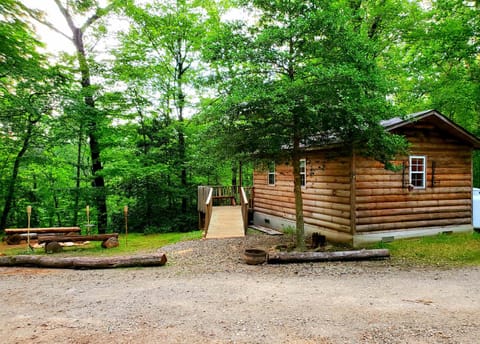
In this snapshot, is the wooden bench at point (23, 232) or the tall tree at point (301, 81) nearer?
the tall tree at point (301, 81)

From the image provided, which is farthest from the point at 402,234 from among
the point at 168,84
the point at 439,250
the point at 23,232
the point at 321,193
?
the point at 168,84

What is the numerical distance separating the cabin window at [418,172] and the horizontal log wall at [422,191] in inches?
6.3

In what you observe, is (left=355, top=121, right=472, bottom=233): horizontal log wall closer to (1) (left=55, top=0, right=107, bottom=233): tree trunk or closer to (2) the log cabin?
(2) the log cabin

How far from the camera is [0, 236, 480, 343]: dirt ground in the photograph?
351cm

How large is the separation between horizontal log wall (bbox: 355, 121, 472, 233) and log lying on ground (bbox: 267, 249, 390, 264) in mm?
1490

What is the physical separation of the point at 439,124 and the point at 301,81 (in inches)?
234

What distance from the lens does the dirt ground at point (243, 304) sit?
11.5 ft

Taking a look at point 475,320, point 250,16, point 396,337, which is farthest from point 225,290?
point 250,16

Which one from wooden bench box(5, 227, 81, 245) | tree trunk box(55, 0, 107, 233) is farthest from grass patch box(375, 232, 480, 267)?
tree trunk box(55, 0, 107, 233)

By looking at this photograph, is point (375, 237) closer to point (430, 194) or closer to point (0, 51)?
point (430, 194)

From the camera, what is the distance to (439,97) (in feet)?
44.6

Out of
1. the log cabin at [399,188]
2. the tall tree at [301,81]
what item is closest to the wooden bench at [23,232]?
the tall tree at [301,81]

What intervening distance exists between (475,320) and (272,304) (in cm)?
273

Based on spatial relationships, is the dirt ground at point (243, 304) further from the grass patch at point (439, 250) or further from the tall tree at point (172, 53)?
the tall tree at point (172, 53)
